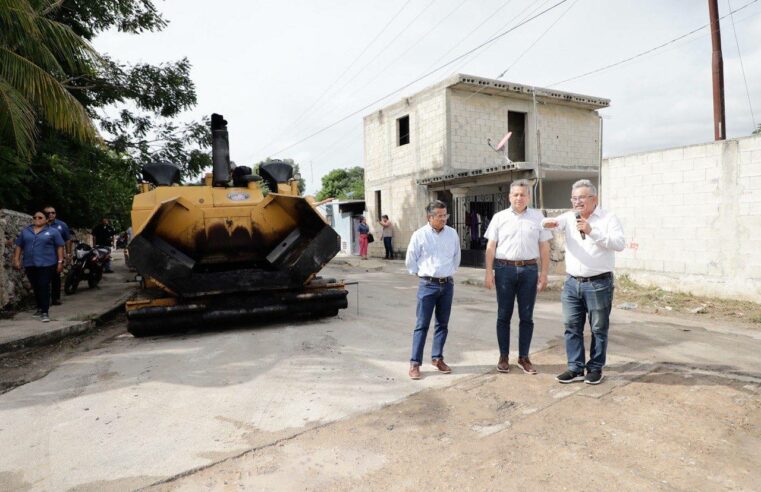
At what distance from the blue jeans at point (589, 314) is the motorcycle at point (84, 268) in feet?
31.7

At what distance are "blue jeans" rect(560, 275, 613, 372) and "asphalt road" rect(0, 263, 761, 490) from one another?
266 mm

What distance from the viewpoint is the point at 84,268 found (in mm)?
9891

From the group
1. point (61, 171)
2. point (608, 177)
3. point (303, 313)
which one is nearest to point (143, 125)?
point (61, 171)

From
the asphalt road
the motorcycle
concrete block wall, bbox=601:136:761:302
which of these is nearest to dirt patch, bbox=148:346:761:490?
the asphalt road

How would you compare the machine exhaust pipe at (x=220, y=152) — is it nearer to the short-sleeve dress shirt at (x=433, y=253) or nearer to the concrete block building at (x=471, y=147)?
the short-sleeve dress shirt at (x=433, y=253)

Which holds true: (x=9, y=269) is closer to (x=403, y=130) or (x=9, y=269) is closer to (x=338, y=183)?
(x=403, y=130)

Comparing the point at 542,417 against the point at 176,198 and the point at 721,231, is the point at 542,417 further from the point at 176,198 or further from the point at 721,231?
the point at 721,231

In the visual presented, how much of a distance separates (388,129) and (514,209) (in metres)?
15.4

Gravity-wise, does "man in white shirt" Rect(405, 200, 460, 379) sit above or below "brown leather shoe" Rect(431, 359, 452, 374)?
above

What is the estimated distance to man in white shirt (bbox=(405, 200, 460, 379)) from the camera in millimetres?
4195

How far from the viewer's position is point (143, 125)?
12805 mm

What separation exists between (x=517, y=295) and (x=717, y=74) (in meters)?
12.8

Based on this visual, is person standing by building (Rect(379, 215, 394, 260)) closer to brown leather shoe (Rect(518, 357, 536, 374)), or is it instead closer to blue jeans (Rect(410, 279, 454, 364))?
blue jeans (Rect(410, 279, 454, 364))

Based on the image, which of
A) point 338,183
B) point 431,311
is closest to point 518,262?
A: point 431,311
